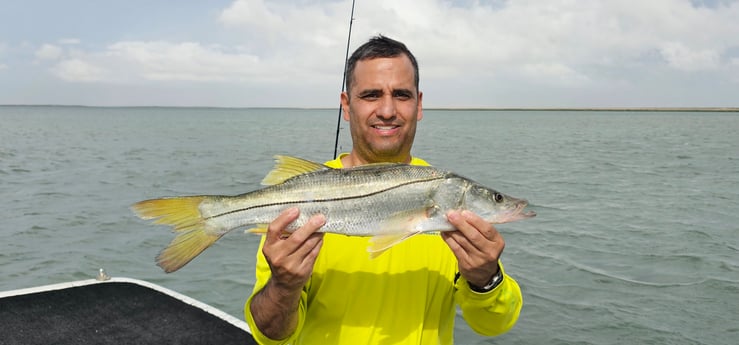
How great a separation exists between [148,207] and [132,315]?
4135mm

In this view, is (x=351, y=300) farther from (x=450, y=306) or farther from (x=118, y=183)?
(x=118, y=183)

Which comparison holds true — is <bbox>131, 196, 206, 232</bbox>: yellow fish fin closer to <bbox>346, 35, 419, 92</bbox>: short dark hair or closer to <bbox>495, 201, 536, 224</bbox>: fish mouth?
<bbox>346, 35, 419, 92</bbox>: short dark hair

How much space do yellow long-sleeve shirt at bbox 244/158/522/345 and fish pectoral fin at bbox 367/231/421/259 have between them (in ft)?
0.80

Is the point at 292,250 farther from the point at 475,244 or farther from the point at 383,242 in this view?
the point at 475,244

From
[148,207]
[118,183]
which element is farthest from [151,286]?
[118,183]

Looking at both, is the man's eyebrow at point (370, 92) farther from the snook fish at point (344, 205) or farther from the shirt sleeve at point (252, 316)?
the shirt sleeve at point (252, 316)

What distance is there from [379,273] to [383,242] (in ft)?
0.92

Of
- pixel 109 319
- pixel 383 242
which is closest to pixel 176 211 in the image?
pixel 383 242

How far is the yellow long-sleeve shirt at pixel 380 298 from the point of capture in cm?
303

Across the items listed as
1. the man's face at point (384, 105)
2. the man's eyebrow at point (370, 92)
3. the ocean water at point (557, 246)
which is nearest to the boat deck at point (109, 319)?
the ocean water at point (557, 246)

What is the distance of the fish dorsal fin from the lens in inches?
123

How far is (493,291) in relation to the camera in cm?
299

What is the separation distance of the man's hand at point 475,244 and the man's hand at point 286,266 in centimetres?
69

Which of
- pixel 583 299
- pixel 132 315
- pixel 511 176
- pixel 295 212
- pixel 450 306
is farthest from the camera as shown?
pixel 511 176
